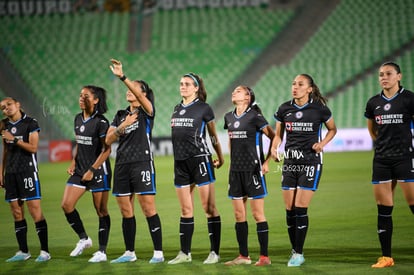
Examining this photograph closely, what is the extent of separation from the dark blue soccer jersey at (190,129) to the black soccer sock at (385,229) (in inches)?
85.2

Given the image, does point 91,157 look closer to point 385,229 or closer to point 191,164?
point 191,164

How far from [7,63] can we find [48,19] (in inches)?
168

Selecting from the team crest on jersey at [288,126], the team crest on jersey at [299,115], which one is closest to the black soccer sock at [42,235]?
the team crest on jersey at [288,126]

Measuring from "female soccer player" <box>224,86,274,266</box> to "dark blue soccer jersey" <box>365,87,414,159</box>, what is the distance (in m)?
1.33

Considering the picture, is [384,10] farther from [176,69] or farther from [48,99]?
[48,99]

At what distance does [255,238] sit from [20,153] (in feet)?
11.7

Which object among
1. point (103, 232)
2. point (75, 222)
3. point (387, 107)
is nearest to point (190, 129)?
point (103, 232)

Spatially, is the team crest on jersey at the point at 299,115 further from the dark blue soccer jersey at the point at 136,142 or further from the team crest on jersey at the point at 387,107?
the dark blue soccer jersey at the point at 136,142

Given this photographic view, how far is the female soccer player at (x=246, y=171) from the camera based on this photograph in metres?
8.08

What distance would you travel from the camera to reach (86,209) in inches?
551

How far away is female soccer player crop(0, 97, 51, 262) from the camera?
8750mm

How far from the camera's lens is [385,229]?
7820 mm

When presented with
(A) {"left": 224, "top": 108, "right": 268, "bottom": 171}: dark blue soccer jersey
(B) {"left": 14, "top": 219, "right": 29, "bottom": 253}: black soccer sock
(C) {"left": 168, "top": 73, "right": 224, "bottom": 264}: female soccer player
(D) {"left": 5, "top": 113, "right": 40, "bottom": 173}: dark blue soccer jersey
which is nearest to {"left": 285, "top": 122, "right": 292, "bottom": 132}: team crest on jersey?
(A) {"left": 224, "top": 108, "right": 268, "bottom": 171}: dark blue soccer jersey

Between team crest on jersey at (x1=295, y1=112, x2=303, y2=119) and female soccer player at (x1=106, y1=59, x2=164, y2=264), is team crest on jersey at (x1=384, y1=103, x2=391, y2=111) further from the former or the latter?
female soccer player at (x1=106, y1=59, x2=164, y2=264)
